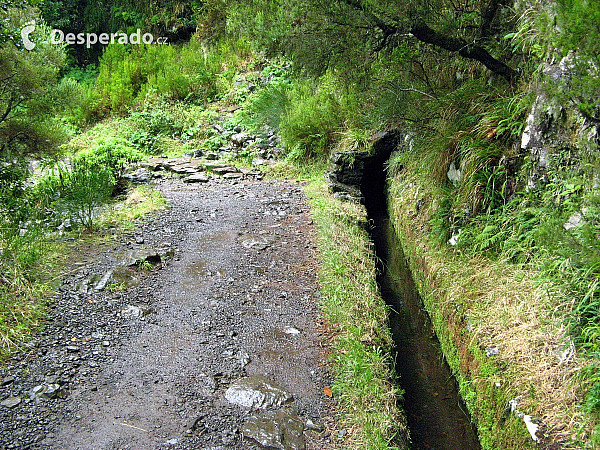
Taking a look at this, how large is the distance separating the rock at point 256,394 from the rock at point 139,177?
5.68m

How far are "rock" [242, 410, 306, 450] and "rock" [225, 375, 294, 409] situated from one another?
89 mm

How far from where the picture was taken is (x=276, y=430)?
2934 millimetres

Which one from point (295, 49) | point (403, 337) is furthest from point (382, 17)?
point (403, 337)

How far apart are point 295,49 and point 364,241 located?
2.36 metres

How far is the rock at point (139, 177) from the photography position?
27.0ft

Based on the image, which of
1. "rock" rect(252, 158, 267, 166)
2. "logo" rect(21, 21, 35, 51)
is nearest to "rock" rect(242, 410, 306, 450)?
"logo" rect(21, 21, 35, 51)

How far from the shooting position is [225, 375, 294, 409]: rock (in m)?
3.14

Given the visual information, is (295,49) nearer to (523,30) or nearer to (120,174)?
(523,30)

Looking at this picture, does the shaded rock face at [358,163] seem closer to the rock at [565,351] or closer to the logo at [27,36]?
the logo at [27,36]

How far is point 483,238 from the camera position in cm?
446

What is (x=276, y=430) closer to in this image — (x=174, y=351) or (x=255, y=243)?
(x=174, y=351)

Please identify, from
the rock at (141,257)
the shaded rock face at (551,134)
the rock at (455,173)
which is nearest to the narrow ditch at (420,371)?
the rock at (455,173)

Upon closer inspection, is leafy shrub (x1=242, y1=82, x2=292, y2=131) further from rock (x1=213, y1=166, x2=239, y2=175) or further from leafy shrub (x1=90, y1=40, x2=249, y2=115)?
leafy shrub (x1=90, y1=40, x2=249, y2=115)

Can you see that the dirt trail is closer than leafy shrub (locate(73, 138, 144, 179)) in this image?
Yes
